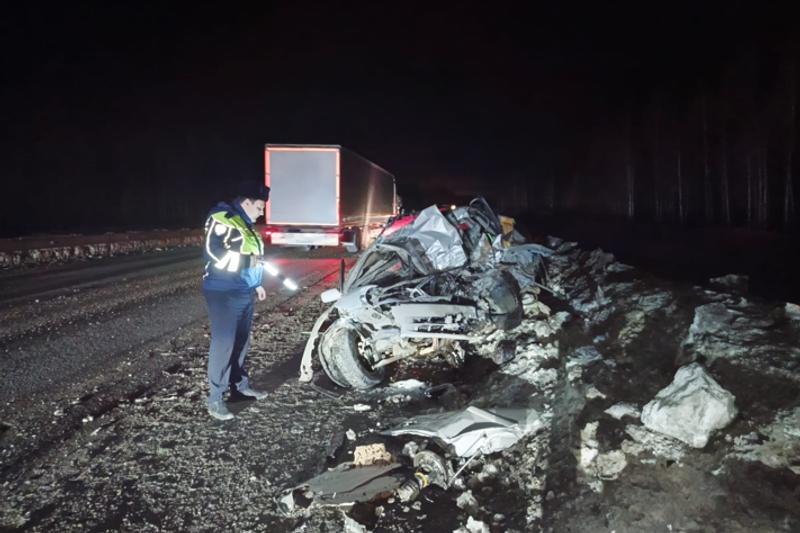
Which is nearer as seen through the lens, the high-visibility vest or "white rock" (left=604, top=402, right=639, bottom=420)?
"white rock" (left=604, top=402, right=639, bottom=420)

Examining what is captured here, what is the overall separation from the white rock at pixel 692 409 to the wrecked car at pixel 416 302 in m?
2.01

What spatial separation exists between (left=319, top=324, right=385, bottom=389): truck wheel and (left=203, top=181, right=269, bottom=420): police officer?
91cm

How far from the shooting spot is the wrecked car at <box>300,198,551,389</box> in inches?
199

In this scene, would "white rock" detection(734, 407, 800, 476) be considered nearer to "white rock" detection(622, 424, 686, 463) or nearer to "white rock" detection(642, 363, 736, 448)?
"white rock" detection(642, 363, 736, 448)

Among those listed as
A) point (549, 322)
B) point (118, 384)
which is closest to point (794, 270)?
point (549, 322)

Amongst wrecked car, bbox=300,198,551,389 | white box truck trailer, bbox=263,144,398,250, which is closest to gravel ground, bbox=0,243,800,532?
wrecked car, bbox=300,198,551,389

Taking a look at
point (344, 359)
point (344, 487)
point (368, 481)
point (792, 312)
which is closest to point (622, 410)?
point (792, 312)

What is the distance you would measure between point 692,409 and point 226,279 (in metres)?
3.55

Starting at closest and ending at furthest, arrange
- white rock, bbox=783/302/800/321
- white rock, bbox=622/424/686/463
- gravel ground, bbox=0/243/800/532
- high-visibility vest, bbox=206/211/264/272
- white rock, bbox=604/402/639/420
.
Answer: gravel ground, bbox=0/243/800/532
white rock, bbox=622/424/686/463
white rock, bbox=604/402/639/420
white rock, bbox=783/302/800/321
high-visibility vest, bbox=206/211/264/272

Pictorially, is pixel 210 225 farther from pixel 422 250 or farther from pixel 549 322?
pixel 549 322

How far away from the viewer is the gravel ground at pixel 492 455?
2799mm

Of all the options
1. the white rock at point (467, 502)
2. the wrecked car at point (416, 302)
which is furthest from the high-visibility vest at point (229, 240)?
the white rock at point (467, 502)

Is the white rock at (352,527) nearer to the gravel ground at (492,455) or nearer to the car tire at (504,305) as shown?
the gravel ground at (492,455)

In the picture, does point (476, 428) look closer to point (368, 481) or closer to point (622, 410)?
point (368, 481)
